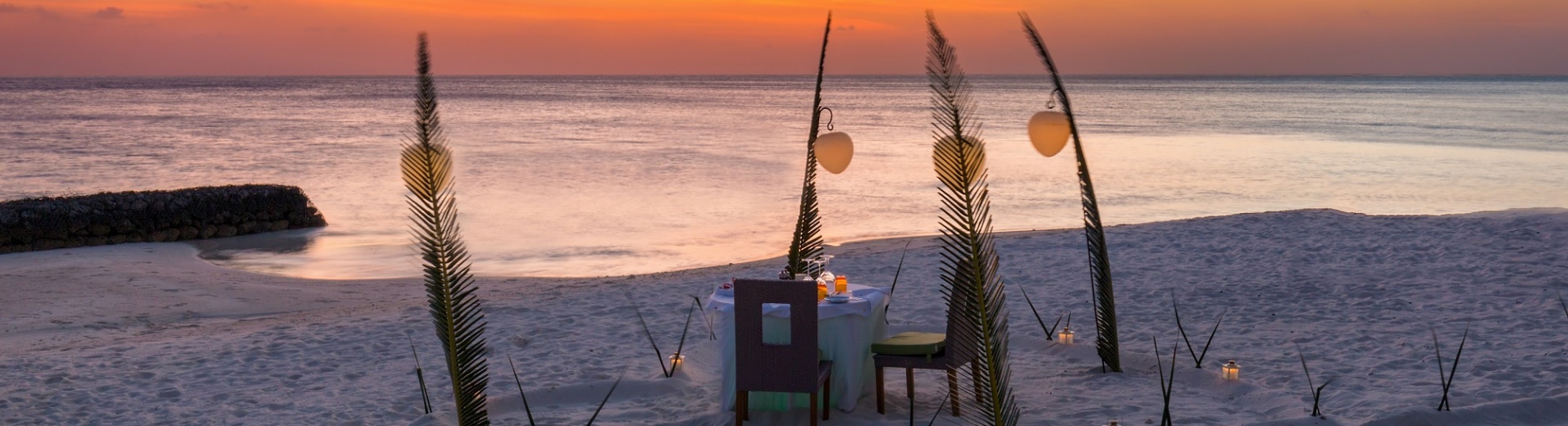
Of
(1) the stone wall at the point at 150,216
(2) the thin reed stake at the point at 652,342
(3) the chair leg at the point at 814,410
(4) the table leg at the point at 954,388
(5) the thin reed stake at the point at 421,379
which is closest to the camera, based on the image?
(4) the table leg at the point at 954,388

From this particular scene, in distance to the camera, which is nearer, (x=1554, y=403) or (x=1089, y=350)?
(x=1554, y=403)

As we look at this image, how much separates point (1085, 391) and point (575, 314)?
3703mm

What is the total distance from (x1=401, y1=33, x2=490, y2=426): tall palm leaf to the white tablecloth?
1616mm

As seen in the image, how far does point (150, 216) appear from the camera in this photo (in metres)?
13.6

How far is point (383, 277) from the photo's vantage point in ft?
Answer: 35.5

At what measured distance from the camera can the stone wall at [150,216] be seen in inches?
506

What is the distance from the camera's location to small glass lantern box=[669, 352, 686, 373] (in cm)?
616

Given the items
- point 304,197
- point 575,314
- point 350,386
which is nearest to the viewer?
point 350,386

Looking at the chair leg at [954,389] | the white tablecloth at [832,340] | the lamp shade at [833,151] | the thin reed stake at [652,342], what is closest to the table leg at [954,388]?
the chair leg at [954,389]

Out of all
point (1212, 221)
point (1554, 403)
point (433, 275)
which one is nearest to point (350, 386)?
point (433, 275)

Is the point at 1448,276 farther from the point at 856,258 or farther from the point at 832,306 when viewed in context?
the point at 832,306

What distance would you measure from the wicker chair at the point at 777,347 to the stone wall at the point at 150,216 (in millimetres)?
11313

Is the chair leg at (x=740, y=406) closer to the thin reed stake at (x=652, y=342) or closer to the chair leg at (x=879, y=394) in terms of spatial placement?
the chair leg at (x=879, y=394)

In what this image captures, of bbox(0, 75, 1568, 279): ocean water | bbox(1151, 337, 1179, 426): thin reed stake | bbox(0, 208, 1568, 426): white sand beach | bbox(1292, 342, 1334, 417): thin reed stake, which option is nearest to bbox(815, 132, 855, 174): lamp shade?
bbox(0, 208, 1568, 426): white sand beach
